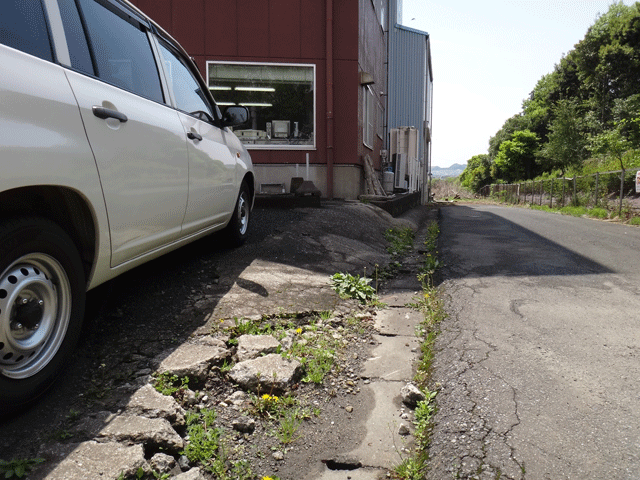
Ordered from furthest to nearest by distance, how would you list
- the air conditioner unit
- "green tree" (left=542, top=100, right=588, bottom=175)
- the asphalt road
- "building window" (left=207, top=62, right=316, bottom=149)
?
1. "green tree" (left=542, top=100, right=588, bottom=175)
2. the air conditioner unit
3. "building window" (left=207, top=62, right=316, bottom=149)
4. the asphalt road

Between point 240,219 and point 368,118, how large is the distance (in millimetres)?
9450

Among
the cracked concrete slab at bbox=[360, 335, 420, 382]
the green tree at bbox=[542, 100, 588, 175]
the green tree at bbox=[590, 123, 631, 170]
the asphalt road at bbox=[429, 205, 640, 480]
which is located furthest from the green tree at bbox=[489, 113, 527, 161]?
the cracked concrete slab at bbox=[360, 335, 420, 382]

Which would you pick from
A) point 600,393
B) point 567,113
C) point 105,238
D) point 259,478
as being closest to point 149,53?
point 105,238

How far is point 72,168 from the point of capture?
215cm

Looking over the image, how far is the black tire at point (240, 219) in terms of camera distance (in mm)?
4961

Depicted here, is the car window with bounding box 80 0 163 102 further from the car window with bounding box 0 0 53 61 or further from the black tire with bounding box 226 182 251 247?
the black tire with bounding box 226 182 251 247

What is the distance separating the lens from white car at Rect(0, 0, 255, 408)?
6.26ft

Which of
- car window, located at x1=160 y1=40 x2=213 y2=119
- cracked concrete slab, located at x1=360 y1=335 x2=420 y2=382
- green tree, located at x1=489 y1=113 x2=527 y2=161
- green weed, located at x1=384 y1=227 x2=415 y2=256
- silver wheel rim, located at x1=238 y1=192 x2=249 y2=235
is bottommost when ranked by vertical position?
cracked concrete slab, located at x1=360 y1=335 x2=420 y2=382

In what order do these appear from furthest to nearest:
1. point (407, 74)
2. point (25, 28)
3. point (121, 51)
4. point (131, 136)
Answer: point (407, 74) → point (121, 51) → point (131, 136) → point (25, 28)

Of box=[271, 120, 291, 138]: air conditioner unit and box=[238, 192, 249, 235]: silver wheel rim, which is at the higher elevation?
box=[271, 120, 291, 138]: air conditioner unit

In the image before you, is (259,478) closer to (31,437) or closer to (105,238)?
(31,437)

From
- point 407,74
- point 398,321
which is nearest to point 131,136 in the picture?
point 398,321

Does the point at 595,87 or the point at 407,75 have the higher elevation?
the point at 595,87

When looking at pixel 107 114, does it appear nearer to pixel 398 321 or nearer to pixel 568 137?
pixel 398 321
